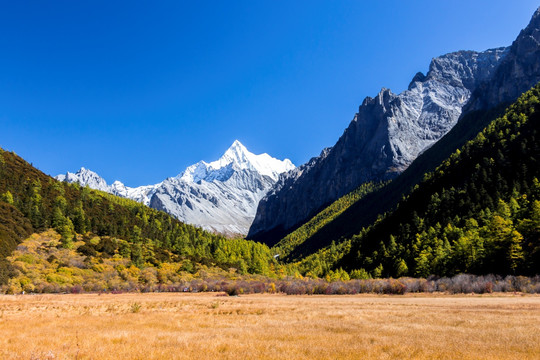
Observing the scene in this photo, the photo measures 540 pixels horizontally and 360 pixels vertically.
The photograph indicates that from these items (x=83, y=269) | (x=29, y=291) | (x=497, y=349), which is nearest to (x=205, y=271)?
(x=83, y=269)

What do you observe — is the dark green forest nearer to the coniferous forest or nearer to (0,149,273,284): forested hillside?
the coniferous forest

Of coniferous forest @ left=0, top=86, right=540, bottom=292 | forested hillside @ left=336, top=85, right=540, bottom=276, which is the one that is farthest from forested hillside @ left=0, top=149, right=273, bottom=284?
forested hillside @ left=336, top=85, right=540, bottom=276

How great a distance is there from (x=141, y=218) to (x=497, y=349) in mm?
145296

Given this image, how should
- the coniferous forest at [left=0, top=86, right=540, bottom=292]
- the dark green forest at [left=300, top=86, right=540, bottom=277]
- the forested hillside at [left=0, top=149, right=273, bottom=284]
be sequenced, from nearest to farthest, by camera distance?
the dark green forest at [left=300, top=86, right=540, bottom=277] → the coniferous forest at [left=0, top=86, right=540, bottom=292] → the forested hillside at [left=0, top=149, right=273, bottom=284]

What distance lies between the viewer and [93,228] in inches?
4090

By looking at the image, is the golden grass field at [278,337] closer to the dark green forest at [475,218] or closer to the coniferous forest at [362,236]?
the coniferous forest at [362,236]

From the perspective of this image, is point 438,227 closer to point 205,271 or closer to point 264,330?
point 205,271

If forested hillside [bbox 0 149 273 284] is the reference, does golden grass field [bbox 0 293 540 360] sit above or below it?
below

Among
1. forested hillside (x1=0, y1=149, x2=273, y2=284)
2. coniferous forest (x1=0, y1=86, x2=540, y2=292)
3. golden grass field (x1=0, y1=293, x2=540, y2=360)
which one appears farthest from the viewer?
forested hillside (x1=0, y1=149, x2=273, y2=284)

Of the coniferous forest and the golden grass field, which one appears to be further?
the coniferous forest

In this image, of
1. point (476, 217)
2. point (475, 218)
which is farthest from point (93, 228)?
point (476, 217)

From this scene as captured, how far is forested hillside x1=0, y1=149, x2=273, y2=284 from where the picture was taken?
3228 inches

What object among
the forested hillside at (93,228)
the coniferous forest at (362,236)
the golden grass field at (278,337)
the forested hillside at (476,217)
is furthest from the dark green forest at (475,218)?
the forested hillside at (93,228)

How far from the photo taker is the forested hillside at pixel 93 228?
8200 centimetres
